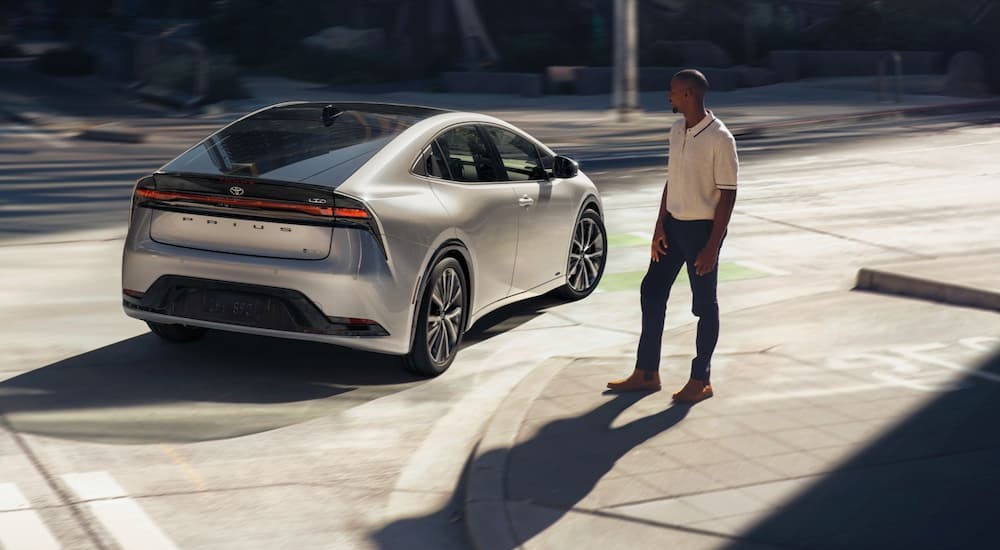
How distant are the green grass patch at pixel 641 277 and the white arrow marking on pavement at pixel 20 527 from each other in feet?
19.5

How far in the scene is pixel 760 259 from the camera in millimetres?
12227

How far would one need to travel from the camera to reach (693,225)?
23.0 ft

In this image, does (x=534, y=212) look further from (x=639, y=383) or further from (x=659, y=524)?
(x=659, y=524)

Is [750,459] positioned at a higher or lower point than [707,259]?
lower

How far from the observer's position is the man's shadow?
18.0ft

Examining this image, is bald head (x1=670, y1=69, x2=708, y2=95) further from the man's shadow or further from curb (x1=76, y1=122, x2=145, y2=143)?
curb (x1=76, y1=122, x2=145, y2=143)

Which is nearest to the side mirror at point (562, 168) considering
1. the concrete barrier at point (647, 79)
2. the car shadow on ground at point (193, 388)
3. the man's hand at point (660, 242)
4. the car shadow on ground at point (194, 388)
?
the car shadow on ground at point (194, 388)

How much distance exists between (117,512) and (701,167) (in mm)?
3268

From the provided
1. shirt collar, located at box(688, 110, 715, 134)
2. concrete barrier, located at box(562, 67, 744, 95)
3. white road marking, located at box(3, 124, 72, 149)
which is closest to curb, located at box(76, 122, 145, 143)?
white road marking, located at box(3, 124, 72, 149)

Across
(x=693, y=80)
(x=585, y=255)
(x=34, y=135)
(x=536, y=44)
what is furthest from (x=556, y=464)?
(x=536, y=44)

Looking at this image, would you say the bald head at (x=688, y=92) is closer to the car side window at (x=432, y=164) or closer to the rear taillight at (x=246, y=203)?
the car side window at (x=432, y=164)

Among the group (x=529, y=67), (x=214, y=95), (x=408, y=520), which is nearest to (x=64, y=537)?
(x=408, y=520)

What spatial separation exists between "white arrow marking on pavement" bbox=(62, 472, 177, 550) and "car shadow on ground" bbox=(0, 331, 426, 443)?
0.63m

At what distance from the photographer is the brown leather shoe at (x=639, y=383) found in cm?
734
